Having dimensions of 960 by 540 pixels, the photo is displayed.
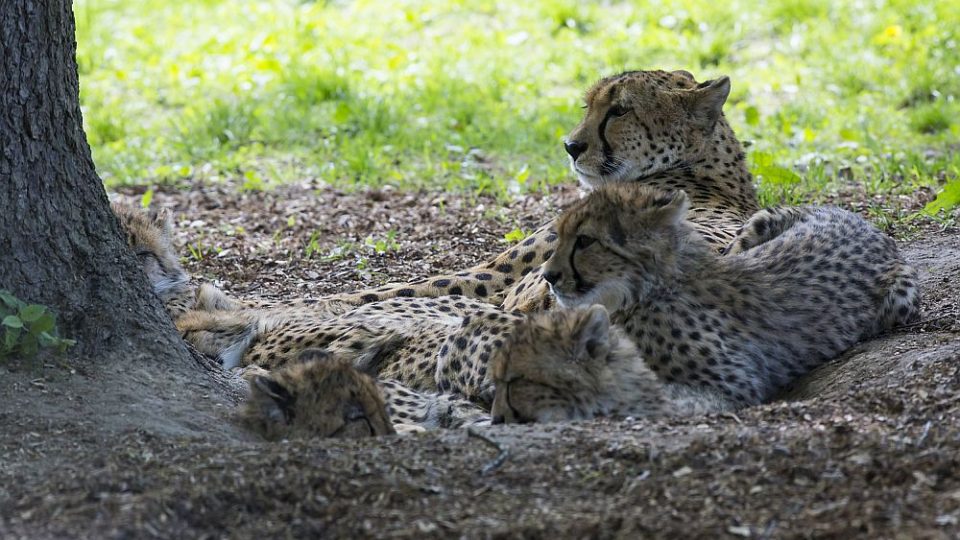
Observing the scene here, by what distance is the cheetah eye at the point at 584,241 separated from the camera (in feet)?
14.1

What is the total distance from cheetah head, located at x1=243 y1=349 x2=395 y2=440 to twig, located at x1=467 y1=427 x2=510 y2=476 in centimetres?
40

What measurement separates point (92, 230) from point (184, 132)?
4.99 meters

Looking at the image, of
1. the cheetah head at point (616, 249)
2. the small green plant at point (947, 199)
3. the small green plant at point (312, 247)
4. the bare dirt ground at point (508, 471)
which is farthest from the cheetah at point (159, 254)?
the small green plant at point (947, 199)

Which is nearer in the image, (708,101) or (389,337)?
(389,337)

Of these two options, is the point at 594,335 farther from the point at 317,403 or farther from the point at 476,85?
the point at 476,85

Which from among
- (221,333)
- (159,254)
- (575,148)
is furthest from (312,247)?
(221,333)

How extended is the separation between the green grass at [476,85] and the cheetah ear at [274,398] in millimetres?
3605

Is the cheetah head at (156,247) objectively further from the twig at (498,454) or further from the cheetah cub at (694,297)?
the twig at (498,454)

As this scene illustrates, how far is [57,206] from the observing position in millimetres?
3900

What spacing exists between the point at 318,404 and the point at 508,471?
774mm

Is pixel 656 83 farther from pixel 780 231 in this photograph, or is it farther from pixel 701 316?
pixel 701 316

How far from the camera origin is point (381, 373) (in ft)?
Answer: 15.8

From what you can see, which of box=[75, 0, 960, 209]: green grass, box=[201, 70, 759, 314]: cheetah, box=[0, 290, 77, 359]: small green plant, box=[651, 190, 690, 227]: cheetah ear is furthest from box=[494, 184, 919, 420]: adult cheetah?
box=[75, 0, 960, 209]: green grass

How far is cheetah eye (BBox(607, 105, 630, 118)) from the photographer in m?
5.86
